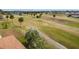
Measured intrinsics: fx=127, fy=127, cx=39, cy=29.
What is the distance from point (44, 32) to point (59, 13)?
0.26 meters

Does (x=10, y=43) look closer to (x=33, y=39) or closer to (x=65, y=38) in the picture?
(x=33, y=39)

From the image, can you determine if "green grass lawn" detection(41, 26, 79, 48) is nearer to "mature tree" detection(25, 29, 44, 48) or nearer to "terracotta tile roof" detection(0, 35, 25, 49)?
"mature tree" detection(25, 29, 44, 48)

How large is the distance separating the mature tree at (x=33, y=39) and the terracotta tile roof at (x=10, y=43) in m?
0.09

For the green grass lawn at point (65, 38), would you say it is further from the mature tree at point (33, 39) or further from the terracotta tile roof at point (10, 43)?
the terracotta tile roof at point (10, 43)

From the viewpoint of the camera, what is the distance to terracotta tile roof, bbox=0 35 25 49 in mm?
1331

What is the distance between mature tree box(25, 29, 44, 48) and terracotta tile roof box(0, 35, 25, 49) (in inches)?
3.6

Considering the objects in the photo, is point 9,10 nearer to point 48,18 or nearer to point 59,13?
point 48,18

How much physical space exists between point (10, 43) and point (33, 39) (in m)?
0.24

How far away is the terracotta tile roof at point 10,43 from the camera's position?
1.33 meters

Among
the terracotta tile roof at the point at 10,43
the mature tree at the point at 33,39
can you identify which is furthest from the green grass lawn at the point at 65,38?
the terracotta tile roof at the point at 10,43

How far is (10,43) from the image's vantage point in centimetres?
133

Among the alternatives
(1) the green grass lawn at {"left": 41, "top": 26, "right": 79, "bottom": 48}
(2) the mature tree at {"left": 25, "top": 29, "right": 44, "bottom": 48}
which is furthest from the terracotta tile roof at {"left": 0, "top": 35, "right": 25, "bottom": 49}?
(1) the green grass lawn at {"left": 41, "top": 26, "right": 79, "bottom": 48}
